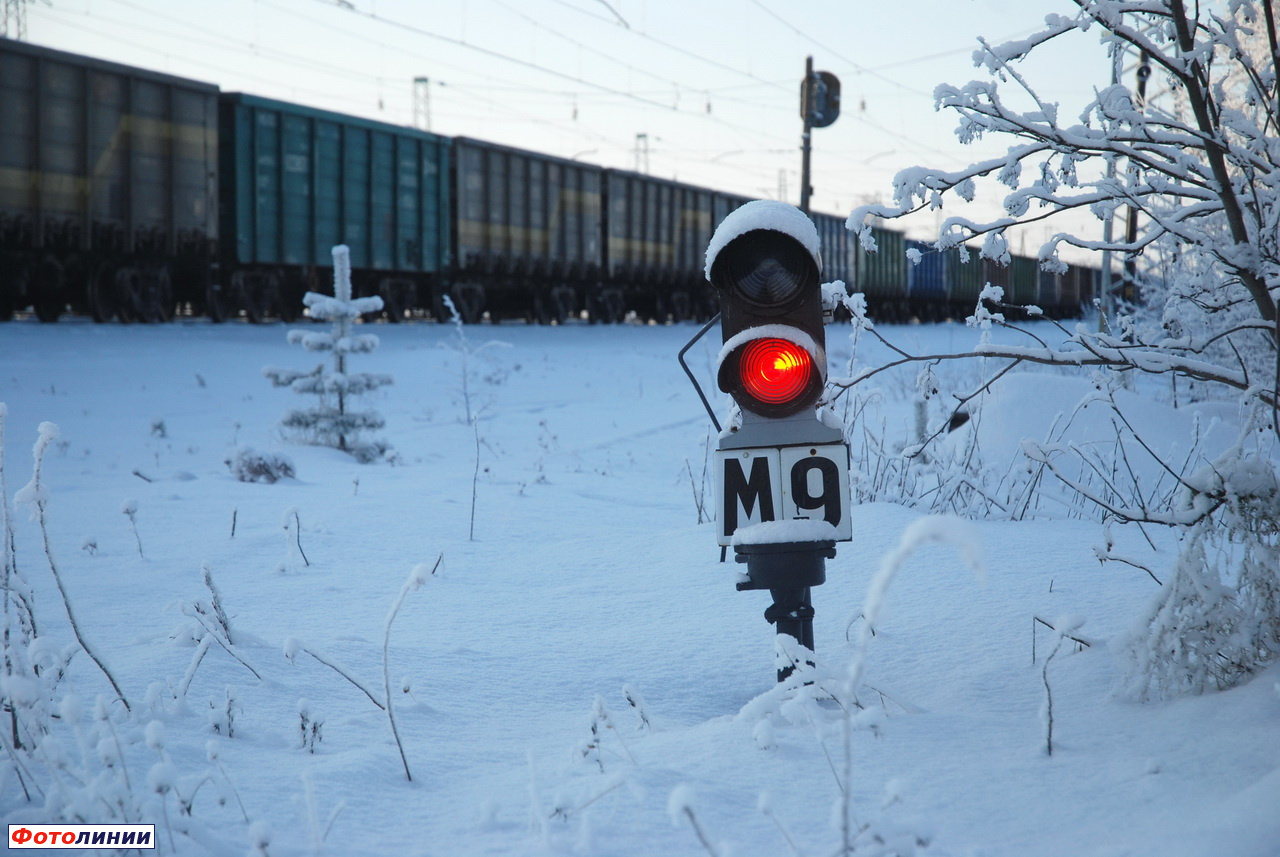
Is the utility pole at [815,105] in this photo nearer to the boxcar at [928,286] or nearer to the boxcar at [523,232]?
the boxcar at [523,232]

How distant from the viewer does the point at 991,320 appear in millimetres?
2713

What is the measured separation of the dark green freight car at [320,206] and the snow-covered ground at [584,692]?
11226mm

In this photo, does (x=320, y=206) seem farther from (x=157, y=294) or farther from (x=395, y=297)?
(x=157, y=294)

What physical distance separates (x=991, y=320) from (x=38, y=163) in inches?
556

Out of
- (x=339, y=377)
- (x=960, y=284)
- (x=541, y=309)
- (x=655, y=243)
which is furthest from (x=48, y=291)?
(x=960, y=284)

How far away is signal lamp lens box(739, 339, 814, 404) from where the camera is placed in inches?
81.7

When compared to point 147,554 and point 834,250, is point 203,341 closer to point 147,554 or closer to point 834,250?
point 147,554

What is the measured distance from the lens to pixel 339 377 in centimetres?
691

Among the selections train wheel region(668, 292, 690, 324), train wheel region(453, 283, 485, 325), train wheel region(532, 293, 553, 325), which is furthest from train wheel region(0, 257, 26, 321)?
train wheel region(668, 292, 690, 324)

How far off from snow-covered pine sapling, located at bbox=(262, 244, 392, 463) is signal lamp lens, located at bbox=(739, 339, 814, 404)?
511 centimetres

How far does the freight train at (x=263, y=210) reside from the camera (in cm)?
1326

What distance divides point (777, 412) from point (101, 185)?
14.6m

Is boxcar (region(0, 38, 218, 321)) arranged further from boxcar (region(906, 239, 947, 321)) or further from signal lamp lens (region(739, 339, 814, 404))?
boxcar (region(906, 239, 947, 321))

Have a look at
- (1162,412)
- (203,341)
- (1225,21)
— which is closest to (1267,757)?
(1225,21)
